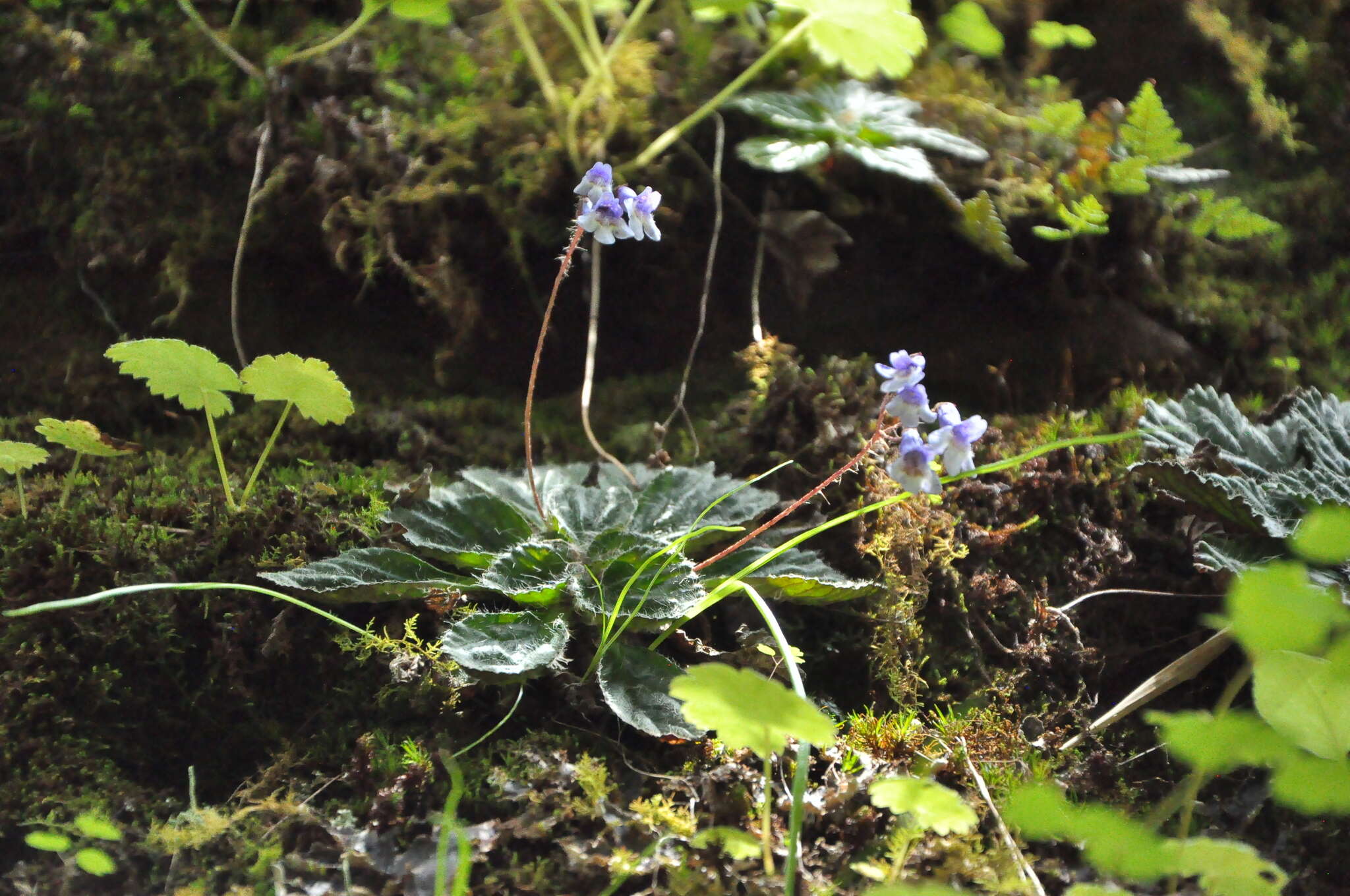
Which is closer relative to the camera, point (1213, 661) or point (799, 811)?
point (799, 811)

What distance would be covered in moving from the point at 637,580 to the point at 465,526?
1.22 feet

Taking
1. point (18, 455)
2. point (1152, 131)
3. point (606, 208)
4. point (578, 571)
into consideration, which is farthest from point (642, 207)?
point (1152, 131)

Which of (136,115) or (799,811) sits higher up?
(136,115)

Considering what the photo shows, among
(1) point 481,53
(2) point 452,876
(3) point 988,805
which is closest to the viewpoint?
(2) point 452,876

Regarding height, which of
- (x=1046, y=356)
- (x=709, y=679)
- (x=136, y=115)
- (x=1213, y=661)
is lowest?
(x=1213, y=661)

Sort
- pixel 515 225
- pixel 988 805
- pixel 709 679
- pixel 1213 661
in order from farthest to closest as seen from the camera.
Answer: pixel 515 225
pixel 1213 661
pixel 988 805
pixel 709 679

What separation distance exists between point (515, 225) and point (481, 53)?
0.66m

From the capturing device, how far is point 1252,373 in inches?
99.6

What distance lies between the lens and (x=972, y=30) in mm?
2910

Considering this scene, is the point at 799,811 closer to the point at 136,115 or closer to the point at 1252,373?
the point at 1252,373

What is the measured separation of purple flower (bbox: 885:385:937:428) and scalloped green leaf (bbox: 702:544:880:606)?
0.34 metres

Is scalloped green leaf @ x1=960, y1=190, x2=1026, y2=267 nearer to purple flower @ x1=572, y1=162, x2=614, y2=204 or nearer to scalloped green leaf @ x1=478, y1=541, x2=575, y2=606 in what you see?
purple flower @ x1=572, y1=162, x2=614, y2=204

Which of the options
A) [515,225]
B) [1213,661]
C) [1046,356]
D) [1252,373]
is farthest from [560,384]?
[1252,373]

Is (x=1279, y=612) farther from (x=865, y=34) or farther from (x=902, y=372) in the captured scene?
(x=865, y=34)
